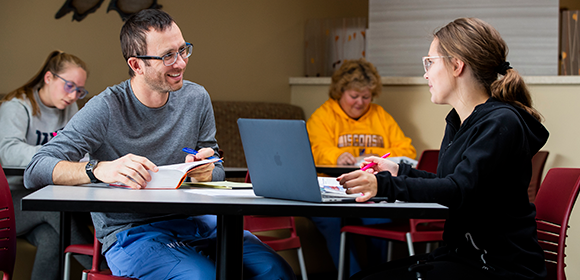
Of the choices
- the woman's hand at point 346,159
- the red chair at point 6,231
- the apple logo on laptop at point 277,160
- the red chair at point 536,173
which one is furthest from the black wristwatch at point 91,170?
the red chair at point 536,173

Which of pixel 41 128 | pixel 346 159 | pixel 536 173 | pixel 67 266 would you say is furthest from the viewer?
pixel 346 159

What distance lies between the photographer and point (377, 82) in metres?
3.67

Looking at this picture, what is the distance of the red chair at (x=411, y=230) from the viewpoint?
2.48m

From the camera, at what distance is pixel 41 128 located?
277 cm

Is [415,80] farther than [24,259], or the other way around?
[415,80]

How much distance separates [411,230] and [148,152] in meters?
1.37

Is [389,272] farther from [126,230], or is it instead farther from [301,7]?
[301,7]

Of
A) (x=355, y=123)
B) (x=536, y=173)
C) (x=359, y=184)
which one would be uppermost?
(x=359, y=184)

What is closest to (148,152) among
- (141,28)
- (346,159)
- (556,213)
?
(141,28)

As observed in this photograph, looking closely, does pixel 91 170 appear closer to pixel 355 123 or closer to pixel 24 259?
pixel 24 259

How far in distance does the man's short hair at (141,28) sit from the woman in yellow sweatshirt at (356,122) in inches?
78.1

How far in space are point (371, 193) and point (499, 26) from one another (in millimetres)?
2941

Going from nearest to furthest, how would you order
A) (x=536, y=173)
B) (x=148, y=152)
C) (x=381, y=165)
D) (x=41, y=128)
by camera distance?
(x=381, y=165)
(x=148, y=152)
(x=41, y=128)
(x=536, y=173)

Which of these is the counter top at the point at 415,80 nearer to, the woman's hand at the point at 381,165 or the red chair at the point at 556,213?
the red chair at the point at 556,213
